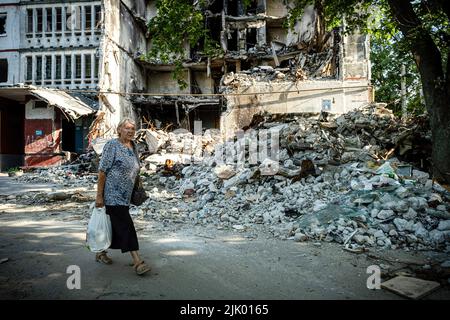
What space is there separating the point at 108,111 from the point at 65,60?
7562mm

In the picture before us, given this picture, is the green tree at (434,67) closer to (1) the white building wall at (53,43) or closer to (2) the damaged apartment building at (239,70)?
(2) the damaged apartment building at (239,70)

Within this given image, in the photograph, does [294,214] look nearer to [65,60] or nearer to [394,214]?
[394,214]

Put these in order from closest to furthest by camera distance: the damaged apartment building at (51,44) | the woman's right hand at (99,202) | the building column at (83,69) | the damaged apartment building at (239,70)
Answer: the woman's right hand at (99,202) < the damaged apartment building at (239,70) < the building column at (83,69) < the damaged apartment building at (51,44)

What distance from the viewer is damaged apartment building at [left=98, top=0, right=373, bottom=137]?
12.5m

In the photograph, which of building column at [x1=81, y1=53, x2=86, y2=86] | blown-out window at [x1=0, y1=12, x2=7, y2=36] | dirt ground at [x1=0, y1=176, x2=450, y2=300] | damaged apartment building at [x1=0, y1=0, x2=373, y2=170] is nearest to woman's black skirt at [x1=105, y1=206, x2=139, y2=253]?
dirt ground at [x1=0, y1=176, x2=450, y2=300]

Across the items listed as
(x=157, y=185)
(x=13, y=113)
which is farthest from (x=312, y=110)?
(x=13, y=113)

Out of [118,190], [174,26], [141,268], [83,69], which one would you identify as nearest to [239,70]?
[83,69]

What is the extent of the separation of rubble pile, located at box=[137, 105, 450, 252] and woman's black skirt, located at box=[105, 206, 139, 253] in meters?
2.03

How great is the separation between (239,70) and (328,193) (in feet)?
54.3

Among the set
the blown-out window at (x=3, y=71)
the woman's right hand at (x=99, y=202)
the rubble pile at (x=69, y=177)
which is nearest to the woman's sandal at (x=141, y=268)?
the woman's right hand at (x=99, y=202)

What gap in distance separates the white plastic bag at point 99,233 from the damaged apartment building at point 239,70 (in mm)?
9600

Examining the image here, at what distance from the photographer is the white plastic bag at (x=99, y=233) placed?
105 inches

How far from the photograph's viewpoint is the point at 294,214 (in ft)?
15.8

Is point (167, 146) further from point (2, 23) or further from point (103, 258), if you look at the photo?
point (2, 23)
